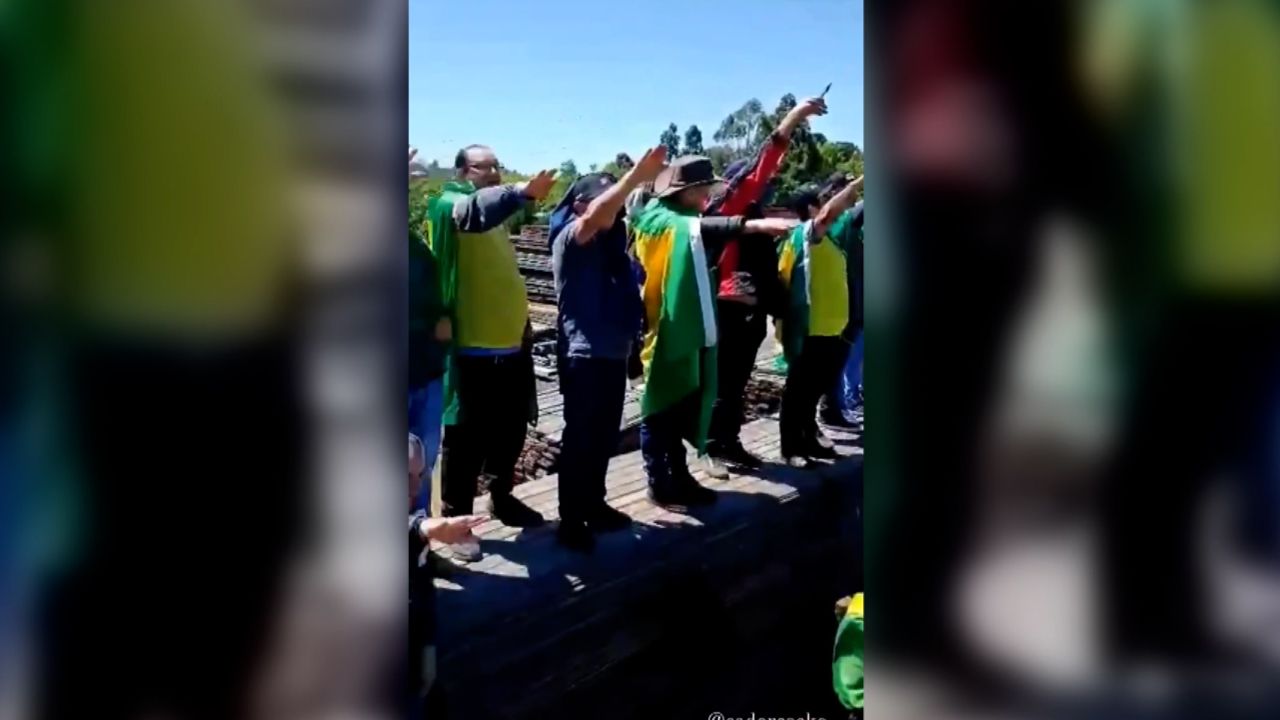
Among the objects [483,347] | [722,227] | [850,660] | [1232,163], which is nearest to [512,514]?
[483,347]

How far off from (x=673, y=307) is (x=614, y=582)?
2.61ft

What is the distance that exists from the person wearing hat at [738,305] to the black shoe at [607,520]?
0.41 metres

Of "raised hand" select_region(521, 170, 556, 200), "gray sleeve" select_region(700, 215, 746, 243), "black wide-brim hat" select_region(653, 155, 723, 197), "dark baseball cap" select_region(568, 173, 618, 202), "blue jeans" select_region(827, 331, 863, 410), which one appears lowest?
"blue jeans" select_region(827, 331, 863, 410)

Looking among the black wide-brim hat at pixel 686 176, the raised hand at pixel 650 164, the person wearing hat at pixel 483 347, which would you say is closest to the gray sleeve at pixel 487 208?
the person wearing hat at pixel 483 347

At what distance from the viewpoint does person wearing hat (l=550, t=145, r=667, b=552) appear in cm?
220

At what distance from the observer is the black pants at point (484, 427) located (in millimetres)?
2131

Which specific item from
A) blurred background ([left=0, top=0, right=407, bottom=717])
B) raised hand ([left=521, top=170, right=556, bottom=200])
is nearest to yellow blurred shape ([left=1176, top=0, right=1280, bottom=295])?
blurred background ([left=0, top=0, right=407, bottom=717])

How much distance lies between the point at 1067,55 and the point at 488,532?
1471 millimetres

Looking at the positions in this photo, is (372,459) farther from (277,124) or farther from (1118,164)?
(1118,164)

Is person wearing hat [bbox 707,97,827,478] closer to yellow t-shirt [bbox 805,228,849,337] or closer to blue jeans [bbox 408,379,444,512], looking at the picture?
yellow t-shirt [bbox 805,228,849,337]

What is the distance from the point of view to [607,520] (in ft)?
7.31

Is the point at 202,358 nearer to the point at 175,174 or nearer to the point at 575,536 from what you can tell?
the point at 175,174

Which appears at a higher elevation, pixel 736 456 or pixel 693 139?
pixel 693 139

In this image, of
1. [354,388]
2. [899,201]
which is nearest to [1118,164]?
[899,201]
